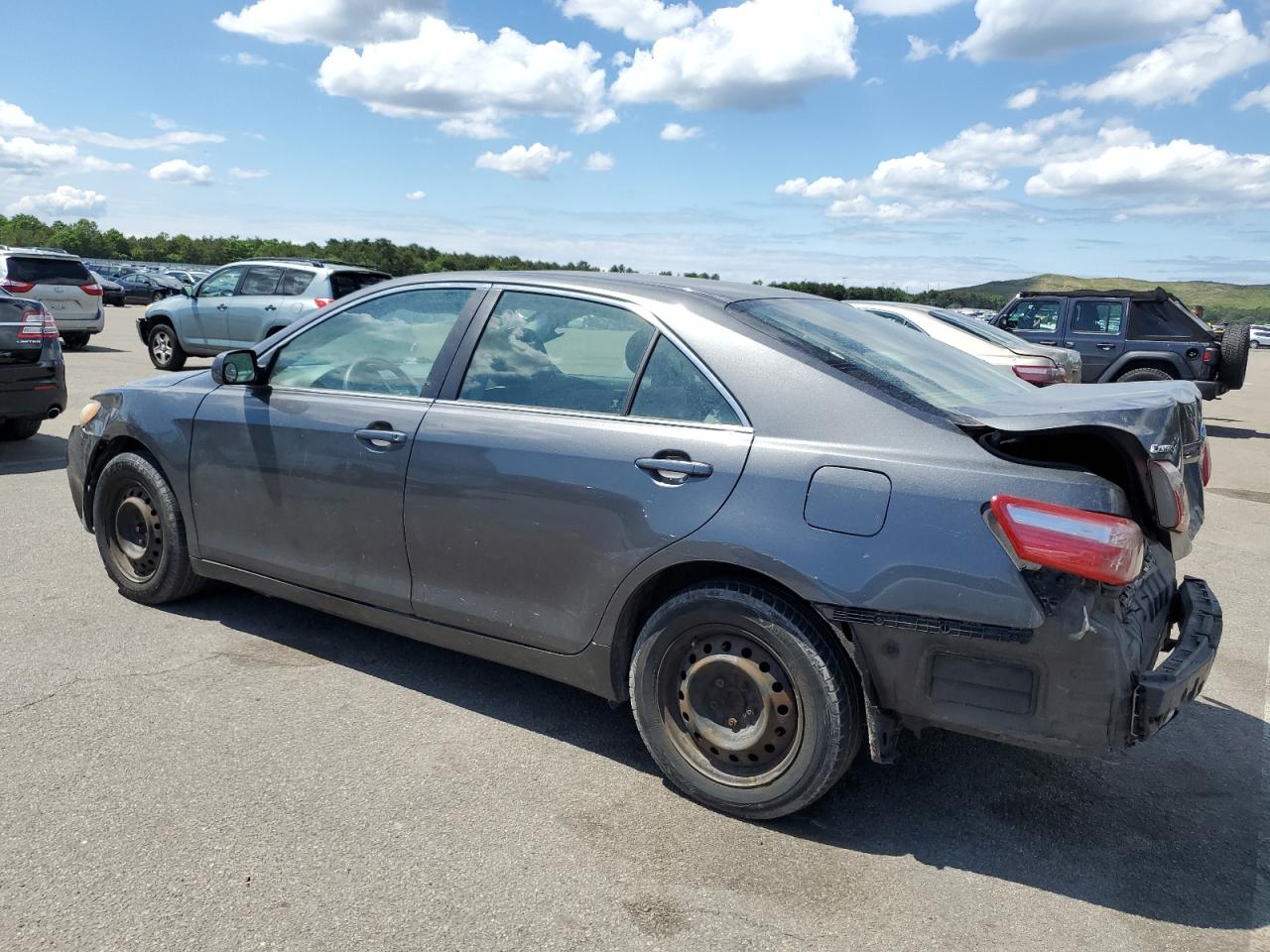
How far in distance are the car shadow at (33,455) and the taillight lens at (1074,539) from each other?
7.76 m

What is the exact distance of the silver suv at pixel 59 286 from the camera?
1770cm

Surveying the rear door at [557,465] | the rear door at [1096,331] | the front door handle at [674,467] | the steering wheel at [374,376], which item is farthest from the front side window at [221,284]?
the front door handle at [674,467]

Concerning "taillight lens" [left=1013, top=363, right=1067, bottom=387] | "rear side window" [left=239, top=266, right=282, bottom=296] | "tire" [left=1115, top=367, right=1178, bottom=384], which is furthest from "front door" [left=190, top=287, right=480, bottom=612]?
"tire" [left=1115, top=367, right=1178, bottom=384]

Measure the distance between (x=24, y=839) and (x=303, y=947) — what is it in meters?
0.98

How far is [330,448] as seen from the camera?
3938 millimetres

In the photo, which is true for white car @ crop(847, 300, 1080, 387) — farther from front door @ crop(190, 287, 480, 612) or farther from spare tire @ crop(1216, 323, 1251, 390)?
front door @ crop(190, 287, 480, 612)

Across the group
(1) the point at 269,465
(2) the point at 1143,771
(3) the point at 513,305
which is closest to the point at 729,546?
(3) the point at 513,305

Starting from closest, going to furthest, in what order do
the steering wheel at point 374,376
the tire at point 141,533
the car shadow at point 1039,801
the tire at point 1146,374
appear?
the car shadow at point 1039,801 → the steering wheel at point 374,376 → the tire at point 141,533 → the tire at point 1146,374

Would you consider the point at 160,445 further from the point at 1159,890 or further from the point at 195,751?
the point at 1159,890

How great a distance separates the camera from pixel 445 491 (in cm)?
361

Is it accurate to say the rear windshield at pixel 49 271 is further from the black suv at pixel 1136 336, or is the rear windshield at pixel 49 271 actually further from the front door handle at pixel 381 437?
the front door handle at pixel 381 437

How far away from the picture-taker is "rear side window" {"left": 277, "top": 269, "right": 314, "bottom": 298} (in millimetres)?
14900

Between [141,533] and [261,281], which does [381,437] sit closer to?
[141,533]

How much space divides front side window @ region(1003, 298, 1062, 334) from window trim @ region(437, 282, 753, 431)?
1335cm
